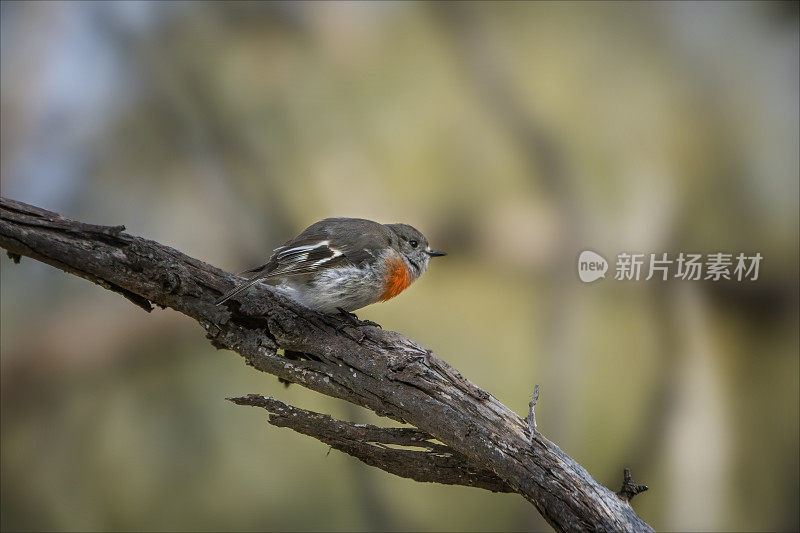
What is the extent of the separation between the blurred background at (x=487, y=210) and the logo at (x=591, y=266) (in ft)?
0.14

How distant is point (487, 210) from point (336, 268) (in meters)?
1.73

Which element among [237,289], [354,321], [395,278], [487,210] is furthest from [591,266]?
[237,289]

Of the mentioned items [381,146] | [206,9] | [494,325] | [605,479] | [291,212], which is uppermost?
[206,9]

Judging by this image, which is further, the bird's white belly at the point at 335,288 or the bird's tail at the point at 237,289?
the bird's white belly at the point at 335,288

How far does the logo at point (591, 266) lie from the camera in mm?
3836

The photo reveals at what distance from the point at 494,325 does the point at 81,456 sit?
2.39 m

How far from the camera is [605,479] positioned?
145 inches

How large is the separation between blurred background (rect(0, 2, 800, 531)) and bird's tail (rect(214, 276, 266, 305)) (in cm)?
156

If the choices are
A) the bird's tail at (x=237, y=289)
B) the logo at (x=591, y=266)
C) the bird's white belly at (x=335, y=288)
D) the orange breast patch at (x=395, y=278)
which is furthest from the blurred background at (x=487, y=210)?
the bird's tail at (x=237, y=289)

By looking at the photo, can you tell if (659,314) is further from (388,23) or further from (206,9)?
(206,9)

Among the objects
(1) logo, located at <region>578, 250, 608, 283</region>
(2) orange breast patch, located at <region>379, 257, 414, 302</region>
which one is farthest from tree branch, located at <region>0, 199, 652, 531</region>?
(1) logo, located at <region>578, 250, 608, 283</region>

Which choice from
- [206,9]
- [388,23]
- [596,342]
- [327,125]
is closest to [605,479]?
[596,342]

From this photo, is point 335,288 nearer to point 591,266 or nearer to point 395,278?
point 395,278

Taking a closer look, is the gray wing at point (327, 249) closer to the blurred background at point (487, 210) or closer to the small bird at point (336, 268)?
the small bird at point (336, 268)
